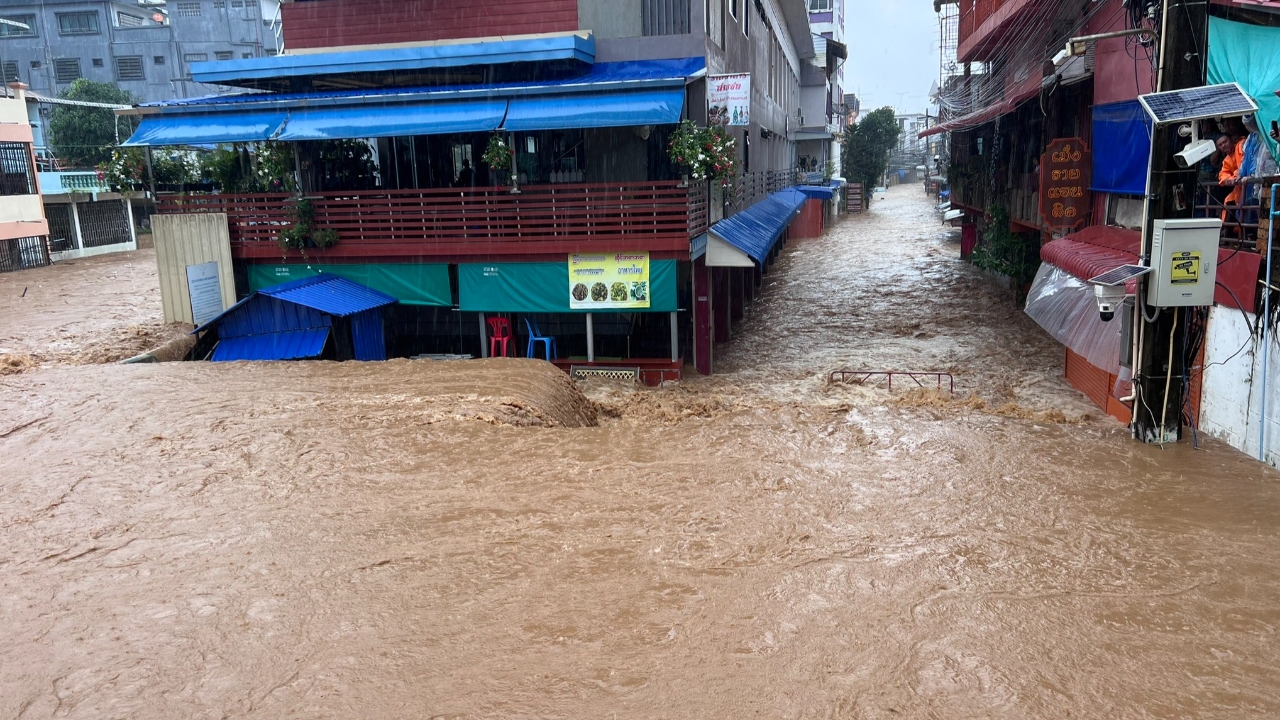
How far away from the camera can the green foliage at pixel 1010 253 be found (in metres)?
21.4

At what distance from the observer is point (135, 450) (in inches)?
423

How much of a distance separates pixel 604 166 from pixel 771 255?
20277 millimetres

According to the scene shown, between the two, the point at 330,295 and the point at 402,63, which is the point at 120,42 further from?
the point at 330,295

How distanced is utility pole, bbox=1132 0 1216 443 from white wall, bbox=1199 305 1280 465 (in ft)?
1.92

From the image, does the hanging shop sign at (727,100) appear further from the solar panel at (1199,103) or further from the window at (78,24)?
the window at (78,24)

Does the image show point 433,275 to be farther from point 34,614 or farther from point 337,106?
point 34,614

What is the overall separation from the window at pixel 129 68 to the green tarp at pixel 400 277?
40447 millimetres

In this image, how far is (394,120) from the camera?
16.8m

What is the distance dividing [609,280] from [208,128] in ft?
28.4

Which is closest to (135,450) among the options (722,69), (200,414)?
(200,414)

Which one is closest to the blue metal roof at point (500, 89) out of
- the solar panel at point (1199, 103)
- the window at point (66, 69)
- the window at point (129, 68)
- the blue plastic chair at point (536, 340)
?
the blue plastic chair at point (536, 340)

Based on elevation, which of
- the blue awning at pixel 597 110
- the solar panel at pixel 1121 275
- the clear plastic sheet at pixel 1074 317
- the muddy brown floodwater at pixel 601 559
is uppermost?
the blue awning at pixel 597 110

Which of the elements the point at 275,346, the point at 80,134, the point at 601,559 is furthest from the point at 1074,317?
the point at 80,134

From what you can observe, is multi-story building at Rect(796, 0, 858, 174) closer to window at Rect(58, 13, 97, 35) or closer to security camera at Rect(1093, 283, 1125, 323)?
security camera at Rect(1093, 283, 1125, 323)
